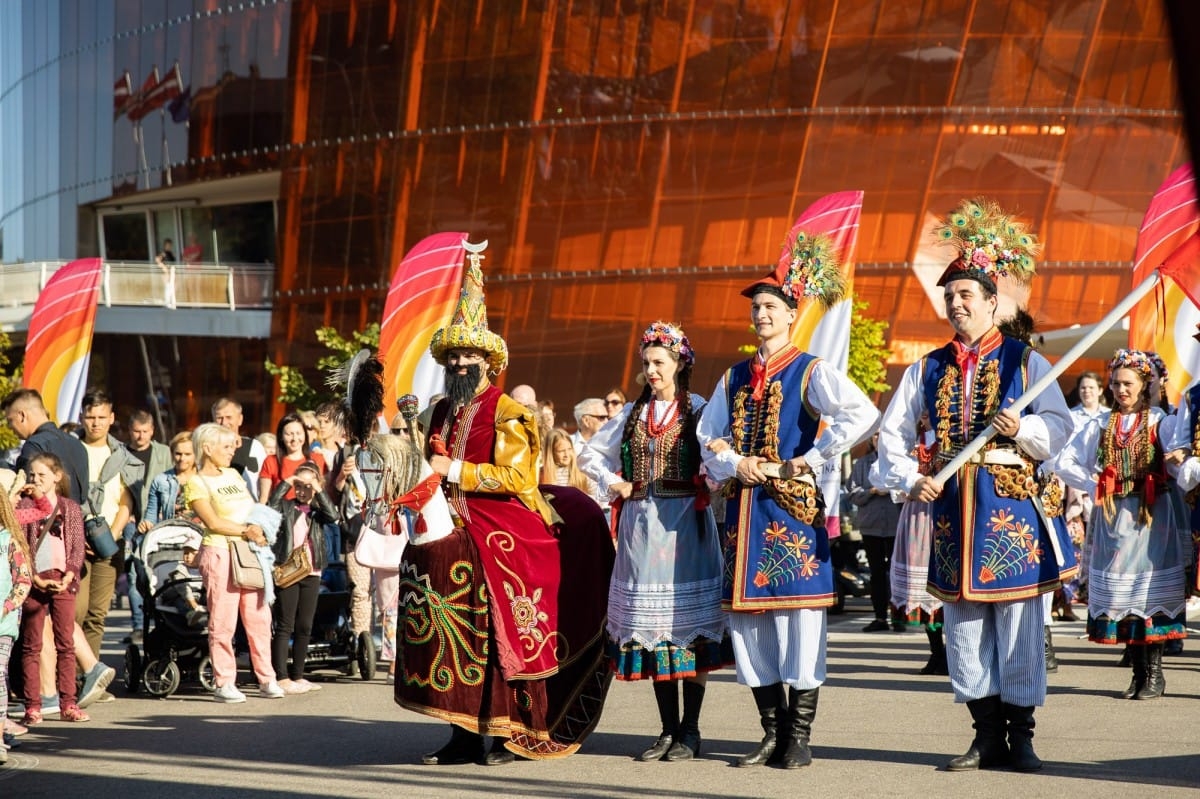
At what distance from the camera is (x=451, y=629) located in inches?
290

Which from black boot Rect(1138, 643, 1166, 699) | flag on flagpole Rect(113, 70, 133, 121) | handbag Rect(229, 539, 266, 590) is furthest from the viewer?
flag on flagpole Rect(113, 70, 133, 121)

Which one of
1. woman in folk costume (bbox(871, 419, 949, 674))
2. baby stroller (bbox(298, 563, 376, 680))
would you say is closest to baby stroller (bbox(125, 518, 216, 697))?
baby stroller (bbox(298, 563, 376, 680))

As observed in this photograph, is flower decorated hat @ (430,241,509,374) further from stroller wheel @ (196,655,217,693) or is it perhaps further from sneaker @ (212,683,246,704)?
stroller wheel @ (196,655,217,693)

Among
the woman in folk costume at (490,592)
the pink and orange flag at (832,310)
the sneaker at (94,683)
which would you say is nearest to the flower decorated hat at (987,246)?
the woman in folk costume at (490,592)

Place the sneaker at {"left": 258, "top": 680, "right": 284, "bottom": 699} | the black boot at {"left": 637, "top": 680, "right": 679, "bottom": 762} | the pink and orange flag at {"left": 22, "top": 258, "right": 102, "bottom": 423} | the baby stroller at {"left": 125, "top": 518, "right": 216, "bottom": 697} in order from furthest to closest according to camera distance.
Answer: the pink and orange flag at {"left": 22, "top": 258, "right": 102, "bottom": 423}, the baby stroller at {"left": 125, "top": 518, "right": 216, "bottom": 697}, the sneaker at {"left": 258, "top": 680, "right": 284, "bottom": 699}, the black boot at {"left": 637, "top": 680, "right": 679, "bottom": 762}

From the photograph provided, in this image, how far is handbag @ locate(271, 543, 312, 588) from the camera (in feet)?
34.2

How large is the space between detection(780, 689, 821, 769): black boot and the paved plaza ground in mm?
79

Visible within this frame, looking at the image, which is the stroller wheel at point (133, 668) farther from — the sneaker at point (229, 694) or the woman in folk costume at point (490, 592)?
the woman in folk costume at point (490, 592)

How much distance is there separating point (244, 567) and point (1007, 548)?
4.97 m

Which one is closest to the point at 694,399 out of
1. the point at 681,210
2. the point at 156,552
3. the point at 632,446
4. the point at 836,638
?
the point at 632,446

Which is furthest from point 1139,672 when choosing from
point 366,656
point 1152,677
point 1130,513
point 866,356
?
point 866,356

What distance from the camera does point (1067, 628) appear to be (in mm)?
13469

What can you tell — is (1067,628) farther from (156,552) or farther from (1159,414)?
(156,552)

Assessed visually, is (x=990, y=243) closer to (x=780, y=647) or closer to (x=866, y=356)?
(x=780, y=647)
